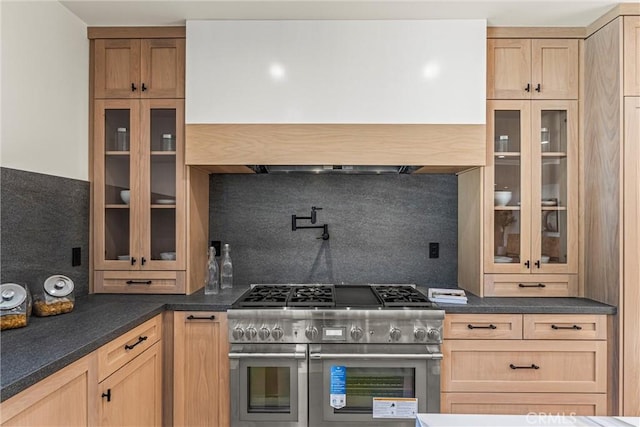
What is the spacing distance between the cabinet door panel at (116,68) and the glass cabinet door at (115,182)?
0.07 metres

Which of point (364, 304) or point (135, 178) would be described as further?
point (135, 178)

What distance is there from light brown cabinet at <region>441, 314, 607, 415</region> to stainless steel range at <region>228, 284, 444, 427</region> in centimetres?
16

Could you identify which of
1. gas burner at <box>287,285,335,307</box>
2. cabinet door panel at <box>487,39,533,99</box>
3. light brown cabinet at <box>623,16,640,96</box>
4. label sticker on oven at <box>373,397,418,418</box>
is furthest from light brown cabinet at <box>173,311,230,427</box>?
light brown cabinet at <box>623,16,640,96</box>

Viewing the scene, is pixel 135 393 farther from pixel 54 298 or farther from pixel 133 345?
pixel 54 298

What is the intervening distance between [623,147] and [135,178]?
2.78m

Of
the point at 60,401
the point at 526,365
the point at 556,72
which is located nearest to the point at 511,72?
the point at 556,72

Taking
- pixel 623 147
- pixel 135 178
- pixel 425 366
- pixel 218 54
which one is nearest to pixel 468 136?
pixel 623 147

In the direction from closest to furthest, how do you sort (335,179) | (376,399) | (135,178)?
(376,399) → (135,178) → (335,179)

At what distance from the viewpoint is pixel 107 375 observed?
1.57 metres

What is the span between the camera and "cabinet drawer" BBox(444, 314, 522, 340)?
210cm

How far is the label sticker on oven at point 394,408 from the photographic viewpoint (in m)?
2.04

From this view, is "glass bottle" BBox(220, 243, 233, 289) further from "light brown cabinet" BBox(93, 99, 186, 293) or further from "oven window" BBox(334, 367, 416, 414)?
"oven window" BBox(334, 367, 416, 414)

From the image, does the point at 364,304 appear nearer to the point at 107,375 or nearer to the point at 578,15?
the point at 107,375

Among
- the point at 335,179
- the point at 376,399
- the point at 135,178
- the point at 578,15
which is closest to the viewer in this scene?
the point at 376,399
